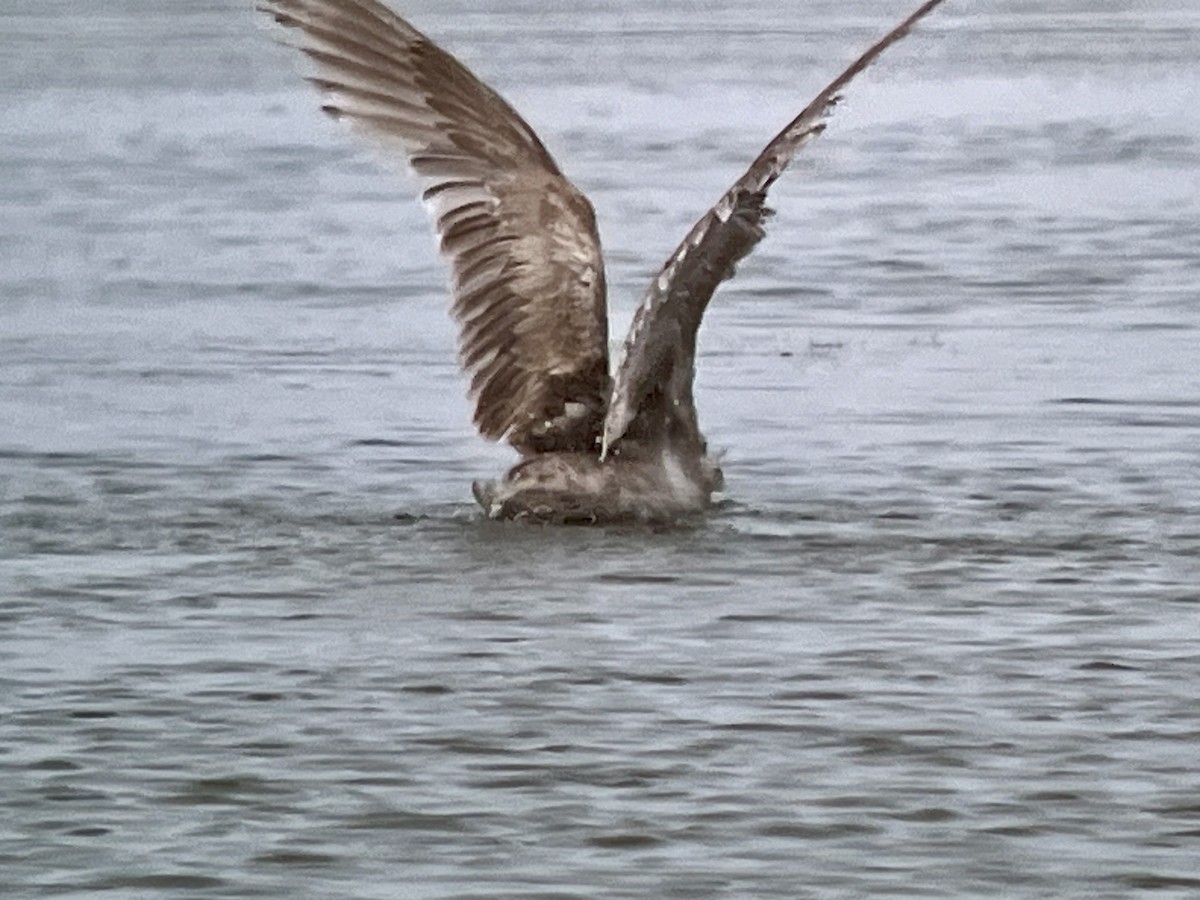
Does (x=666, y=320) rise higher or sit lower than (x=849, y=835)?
higher

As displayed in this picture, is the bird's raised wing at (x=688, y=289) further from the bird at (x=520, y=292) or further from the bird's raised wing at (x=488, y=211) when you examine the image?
the bird's raised wing at (x=488, y=211)

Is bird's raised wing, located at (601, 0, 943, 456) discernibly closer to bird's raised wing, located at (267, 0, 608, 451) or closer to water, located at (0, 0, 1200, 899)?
bird's raised wing, located at (267, 0, 608, 451)

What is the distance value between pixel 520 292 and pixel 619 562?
0.86 meters

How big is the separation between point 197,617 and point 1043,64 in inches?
616

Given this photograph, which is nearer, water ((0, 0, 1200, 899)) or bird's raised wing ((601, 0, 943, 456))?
water ((0, 0, 1200, 899))

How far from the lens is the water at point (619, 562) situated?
6.37 metres

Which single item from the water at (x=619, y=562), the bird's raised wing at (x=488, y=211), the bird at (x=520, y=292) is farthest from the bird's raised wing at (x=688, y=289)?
the water at (x=619, y=562)

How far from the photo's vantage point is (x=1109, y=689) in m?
7.45

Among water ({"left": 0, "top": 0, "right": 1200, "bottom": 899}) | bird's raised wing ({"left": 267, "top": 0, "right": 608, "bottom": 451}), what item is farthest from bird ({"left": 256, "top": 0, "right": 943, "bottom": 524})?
water ({"left": 0, "top": 0, "right": 1200, "bottom": 899})

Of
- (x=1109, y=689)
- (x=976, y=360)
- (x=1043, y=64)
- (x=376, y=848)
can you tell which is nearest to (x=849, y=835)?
(x=376, y=848)

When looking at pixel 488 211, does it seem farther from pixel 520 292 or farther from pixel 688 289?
pixel 688 289

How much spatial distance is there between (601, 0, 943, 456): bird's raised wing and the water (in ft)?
1.07

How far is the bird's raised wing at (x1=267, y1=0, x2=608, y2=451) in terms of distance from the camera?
934 centimetres

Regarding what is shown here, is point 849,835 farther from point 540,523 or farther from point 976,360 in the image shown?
point 976,360
